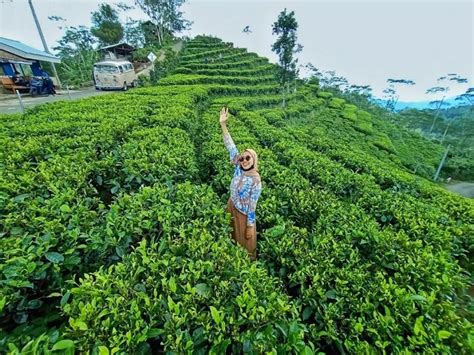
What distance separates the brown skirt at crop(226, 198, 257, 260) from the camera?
2834mm

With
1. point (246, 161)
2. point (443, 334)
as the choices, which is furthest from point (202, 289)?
point (443, 334)

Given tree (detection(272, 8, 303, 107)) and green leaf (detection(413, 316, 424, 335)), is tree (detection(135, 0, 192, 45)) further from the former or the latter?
green leaf (detection(413, 316, 424, 335))

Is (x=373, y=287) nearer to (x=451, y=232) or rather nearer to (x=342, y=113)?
(x=451, y=232)

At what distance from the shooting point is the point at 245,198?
8.98 ft

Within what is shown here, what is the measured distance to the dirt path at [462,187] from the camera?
62.1 feet

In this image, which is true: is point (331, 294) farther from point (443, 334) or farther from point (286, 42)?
point (286, 42)

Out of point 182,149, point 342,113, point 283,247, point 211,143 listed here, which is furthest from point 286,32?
point 283,247

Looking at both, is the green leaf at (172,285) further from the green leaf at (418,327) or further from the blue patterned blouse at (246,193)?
the green leaf at (418,327)

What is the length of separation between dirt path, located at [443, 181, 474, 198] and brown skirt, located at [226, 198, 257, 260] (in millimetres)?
23418

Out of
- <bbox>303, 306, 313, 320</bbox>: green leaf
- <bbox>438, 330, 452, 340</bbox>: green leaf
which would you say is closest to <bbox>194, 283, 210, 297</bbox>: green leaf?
<bbox>303, 306, 313, 320</bbox>: green leaf

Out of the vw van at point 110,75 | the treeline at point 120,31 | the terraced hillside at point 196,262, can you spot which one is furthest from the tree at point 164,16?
the terraced hillside at point 196,262

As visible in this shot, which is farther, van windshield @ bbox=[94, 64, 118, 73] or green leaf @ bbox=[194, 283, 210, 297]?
van windshield @ bbox=[94, 64, 118, 73]

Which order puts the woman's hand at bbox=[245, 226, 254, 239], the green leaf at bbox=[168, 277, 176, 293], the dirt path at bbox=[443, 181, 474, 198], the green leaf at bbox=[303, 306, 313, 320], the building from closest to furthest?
the green leaf at bbox=[168, 277, 176, 293] < the green leaf at bbox=[303, 306, 313, 320] < the woman's hand at bbox=[245, 226, 254, 239] < the building < the dirt path at bbox=[443, 181, 474, 198]

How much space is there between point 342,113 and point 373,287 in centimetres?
2303
